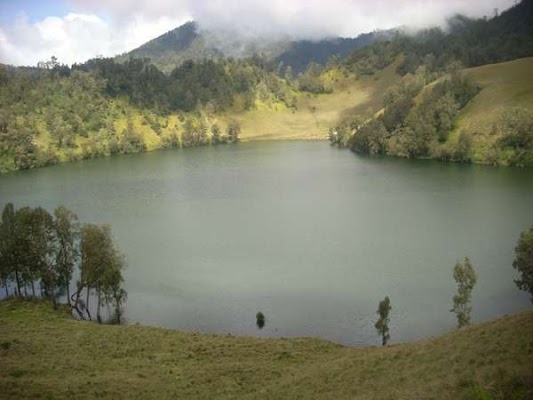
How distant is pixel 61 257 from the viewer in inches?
2557

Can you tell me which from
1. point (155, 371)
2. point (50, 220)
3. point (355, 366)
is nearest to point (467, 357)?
point (355, 366)

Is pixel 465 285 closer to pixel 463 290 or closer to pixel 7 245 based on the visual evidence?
pixel 463 290

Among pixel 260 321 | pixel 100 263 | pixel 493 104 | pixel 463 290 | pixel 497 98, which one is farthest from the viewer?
pixel 497 98

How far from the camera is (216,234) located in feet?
299

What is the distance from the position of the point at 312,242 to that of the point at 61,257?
126 feet

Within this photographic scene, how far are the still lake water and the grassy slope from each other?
9.63m

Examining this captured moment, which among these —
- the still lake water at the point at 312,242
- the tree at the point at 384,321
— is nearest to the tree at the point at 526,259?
the still lake water at the point at 312,242

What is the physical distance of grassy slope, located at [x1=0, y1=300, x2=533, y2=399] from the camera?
28016 mm

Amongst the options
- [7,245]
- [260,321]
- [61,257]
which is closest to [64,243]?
[61,257]

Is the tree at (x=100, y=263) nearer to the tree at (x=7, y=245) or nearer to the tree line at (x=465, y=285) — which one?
the tree at (x=7, y=245)

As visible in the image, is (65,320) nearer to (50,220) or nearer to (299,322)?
(50,220)

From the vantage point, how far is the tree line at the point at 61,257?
59531 millimetres

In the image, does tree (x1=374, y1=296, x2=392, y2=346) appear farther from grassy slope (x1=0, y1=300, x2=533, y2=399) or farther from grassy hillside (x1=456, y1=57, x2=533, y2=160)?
grassy hillside (x1=456, y1=57, x2=533, y2=160)

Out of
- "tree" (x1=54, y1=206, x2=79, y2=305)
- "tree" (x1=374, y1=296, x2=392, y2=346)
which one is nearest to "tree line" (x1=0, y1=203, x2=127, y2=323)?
"tree" (x1=54, y1=206, x2=79, y2=305)
